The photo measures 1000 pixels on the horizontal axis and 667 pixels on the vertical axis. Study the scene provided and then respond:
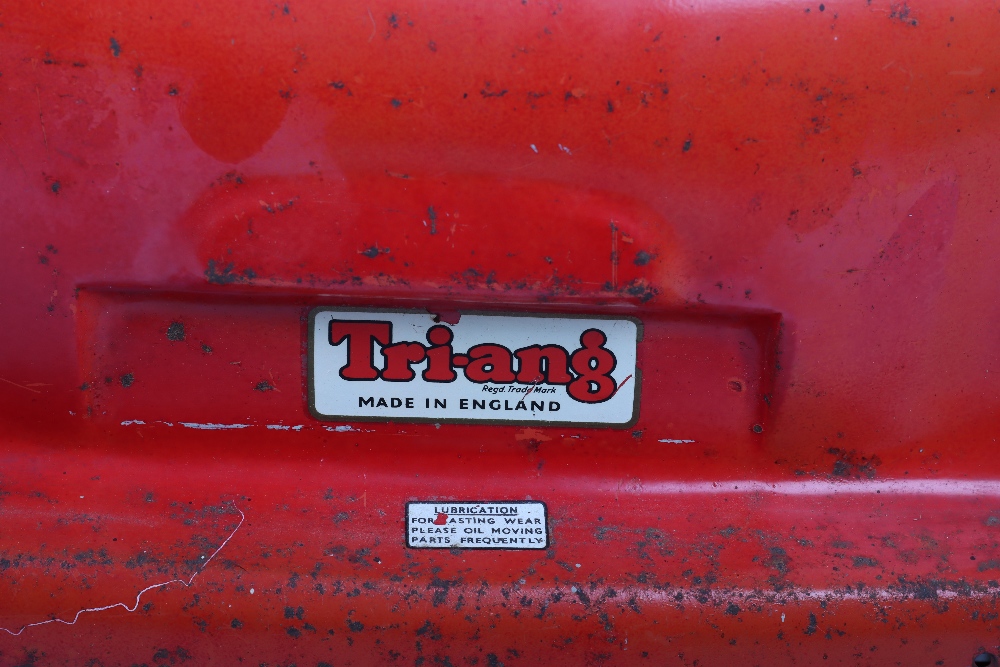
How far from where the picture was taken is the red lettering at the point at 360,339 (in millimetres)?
1318

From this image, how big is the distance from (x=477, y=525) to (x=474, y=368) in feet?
0.89

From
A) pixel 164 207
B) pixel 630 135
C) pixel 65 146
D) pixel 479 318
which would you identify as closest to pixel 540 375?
pixel 479 318

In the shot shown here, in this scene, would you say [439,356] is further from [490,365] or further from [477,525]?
[477,525]

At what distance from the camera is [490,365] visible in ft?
4.40

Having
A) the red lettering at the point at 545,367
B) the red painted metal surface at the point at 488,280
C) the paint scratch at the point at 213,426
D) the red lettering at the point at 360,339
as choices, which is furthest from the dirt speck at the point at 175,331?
the red lettering at the point at 545,367

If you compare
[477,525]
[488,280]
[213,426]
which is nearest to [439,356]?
[488,280]

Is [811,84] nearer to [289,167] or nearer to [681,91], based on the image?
[681,91]

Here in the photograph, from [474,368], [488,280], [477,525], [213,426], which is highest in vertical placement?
[488,280]

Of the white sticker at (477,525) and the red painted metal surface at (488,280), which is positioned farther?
the white sticker at (477,525)

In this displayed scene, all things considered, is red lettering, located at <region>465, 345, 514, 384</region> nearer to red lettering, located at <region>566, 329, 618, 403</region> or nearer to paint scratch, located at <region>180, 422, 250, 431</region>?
red lettering, located at <region>566, 329, 618, 403</region>

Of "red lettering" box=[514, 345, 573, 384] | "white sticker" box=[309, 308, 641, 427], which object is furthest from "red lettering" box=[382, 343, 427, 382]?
"red lettering" box=[514, 345, 573, 384]

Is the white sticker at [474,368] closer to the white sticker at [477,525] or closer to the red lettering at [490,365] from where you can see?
the red lettering at [490,365]

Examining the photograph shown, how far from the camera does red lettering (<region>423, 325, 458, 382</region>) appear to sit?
1319mm

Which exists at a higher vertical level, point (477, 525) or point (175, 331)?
point (175, 331)
